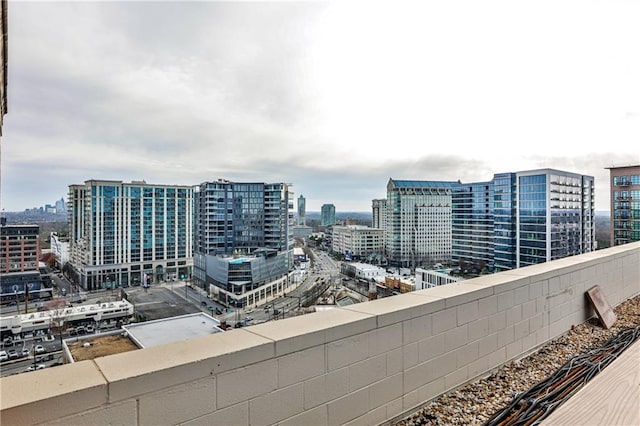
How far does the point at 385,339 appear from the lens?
1443 millimetres

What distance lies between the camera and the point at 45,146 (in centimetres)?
2611

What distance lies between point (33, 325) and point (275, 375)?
27.8m

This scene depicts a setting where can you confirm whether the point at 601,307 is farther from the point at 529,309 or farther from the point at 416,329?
the point at 416,329

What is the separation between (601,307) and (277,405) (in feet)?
9.88

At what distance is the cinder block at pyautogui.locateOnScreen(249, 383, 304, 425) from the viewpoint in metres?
1.08

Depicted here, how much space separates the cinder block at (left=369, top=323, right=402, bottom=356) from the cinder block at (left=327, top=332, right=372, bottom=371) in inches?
1.1

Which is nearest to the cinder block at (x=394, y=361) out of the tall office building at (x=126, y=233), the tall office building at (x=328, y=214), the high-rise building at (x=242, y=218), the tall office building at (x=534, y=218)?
the tall office building at (x=534, y=218)

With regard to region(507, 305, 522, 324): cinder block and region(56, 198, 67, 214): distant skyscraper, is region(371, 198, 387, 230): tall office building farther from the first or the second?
region(507, 305, 522, 324): cinder block

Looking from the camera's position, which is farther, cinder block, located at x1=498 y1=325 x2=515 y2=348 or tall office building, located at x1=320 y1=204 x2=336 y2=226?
tall office building, located at x1=320 y1=204 x2=336 y2=226

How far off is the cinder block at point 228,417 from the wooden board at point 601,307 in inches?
119

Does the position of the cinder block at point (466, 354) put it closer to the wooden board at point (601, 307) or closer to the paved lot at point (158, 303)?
the wooden board at point (601, 307)

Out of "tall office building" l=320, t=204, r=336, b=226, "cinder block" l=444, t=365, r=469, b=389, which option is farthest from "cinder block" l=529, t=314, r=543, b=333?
"tall office building" l=320, t=204, r=336, b=226

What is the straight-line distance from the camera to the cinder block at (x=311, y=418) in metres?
1.16

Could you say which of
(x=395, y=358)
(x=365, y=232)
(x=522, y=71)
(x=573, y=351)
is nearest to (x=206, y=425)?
(x=395, y=358)
